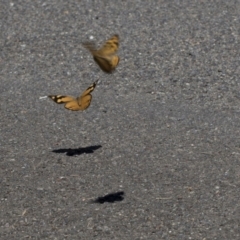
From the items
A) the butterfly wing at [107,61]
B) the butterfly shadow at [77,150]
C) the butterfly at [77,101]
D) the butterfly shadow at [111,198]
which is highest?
the butterfly wing at [107,61]

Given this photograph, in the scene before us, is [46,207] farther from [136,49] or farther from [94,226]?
[136,49]

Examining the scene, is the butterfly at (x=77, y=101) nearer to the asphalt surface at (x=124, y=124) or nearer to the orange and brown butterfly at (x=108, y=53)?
the orange and brown butterfly at (x=108, y=53)

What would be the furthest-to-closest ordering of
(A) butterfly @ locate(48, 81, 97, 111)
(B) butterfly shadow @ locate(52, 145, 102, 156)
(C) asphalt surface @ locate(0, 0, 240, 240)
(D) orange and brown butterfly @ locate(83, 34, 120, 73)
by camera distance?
1. (B) butterfly shadow @ locate(52, 145, 102, 156)
2. (A) butterfly @ locate(48, 81, 97, 111)
3. (D) orange and brown butterfly @ locate(83, 34, 120, 73)
4. (C) asphalt surface @ locate(0, 0, 240, 240)

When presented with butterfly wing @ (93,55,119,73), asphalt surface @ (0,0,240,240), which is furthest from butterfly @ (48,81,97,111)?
asphalt surface @ (0,0,240,240)

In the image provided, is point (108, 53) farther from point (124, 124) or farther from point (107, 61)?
point (124, 124)

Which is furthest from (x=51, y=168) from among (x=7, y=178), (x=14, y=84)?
(x=14, y=84)

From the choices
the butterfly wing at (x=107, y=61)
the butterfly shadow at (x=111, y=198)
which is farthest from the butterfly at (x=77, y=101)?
the butterfly shadow at (x=111, y=198)

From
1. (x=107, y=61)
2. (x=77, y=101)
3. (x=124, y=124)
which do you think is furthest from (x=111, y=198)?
(x=124, y=124)

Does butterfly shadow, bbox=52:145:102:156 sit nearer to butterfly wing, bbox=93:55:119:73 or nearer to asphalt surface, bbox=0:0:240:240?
asphalt surface, bbox=0:0:240:240
